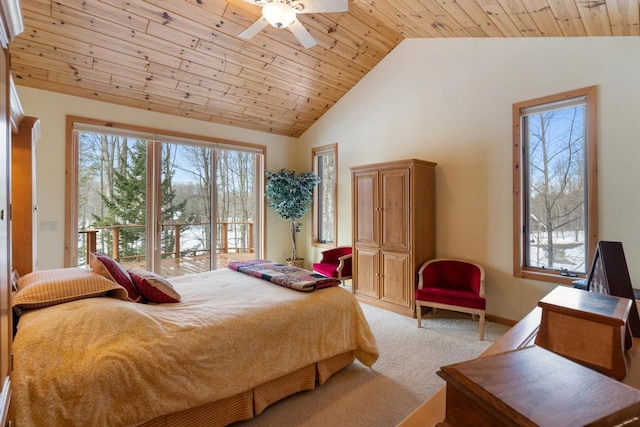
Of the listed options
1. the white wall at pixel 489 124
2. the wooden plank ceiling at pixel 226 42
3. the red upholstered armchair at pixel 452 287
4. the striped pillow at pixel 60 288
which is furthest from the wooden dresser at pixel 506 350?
the white wall at pixel 489 124

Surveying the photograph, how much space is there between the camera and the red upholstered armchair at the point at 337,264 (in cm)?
457

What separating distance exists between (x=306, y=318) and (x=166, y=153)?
358 centimetres

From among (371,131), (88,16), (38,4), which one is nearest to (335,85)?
(371,131)

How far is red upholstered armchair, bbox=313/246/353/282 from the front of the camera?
15.0 ft

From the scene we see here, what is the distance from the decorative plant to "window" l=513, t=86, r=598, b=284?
308 cm

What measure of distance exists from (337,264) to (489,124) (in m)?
2.79

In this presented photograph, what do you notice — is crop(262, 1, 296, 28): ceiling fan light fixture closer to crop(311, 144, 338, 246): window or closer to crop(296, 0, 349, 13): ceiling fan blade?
crop(296, 0, 349, 13): ceiling fan blade

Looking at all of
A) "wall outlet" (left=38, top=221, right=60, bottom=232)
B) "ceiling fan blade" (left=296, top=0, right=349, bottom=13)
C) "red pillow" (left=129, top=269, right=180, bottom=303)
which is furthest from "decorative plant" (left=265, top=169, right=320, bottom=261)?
"red pillow" (left=129, top=269, right=180, bottom=303)

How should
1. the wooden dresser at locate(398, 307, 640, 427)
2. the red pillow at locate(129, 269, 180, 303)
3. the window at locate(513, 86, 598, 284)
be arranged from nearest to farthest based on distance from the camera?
the wooden dresser at locate(398, 307, 640, 427) → the red pillow at locate(129, 269, 180, 303) → the window at locate(513, 86, 598, 284)

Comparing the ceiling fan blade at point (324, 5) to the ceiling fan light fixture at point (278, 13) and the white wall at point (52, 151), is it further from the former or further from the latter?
the white wall at point (52, 151)

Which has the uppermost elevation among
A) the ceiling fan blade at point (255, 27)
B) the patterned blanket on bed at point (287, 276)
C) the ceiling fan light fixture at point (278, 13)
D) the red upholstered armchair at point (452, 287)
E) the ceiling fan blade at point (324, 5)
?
the ceiling fan blade at point (255, 27)

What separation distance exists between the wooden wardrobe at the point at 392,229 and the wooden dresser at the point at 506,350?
2.53m

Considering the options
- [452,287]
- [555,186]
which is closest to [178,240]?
[452,287]

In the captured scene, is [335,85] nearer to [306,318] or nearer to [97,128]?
[97,128]
